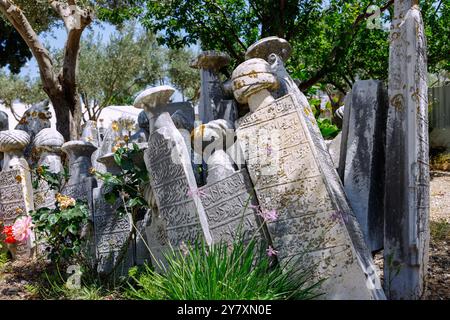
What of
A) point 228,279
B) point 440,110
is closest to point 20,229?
point 228,279

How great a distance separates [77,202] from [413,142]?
2692mm

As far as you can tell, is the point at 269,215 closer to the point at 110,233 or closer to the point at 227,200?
the point at 227,200

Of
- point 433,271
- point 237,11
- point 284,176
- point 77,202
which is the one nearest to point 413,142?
point 284,176

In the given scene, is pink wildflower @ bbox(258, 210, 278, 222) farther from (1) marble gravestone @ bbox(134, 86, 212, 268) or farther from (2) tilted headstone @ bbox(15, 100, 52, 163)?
(2) tilted headstone @ bbox(15, 100, 52, 163)

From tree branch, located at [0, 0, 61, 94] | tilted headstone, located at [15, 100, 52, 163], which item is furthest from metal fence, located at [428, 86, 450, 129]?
tilted headstone, located at [15, 100, 52, 163]

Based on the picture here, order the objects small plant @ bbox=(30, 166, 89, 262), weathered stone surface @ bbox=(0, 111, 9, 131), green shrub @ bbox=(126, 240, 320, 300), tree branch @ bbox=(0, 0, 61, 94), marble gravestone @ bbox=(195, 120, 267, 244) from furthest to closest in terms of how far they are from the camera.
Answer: tree branch @ bbox=(0, 0, 61, 94) < weathered stone surface @ bbox=(0, 111, 9, 131) < small plant @ bbox=(30, 166, 89, 262) < marble gravestone @ bbox=(195, 120, 267, 244) < green shrub @ bbox=(126, 240, 320, 300)

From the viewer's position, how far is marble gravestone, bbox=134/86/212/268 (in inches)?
136

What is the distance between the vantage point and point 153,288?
10.3ft

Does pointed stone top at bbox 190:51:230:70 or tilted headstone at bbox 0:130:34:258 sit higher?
pointed stone top at bbox 190:51:230:70

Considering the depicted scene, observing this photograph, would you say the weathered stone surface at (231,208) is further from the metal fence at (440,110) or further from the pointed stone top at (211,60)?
the metal fence at (440,110)

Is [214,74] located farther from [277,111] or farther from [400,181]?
[400,181]

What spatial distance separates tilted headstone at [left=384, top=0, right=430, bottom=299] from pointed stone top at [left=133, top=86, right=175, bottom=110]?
154 centimetres

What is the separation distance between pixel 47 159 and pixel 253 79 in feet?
8.79

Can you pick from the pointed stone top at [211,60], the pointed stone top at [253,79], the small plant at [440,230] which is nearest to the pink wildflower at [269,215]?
the pointed stone top at [253,79]
